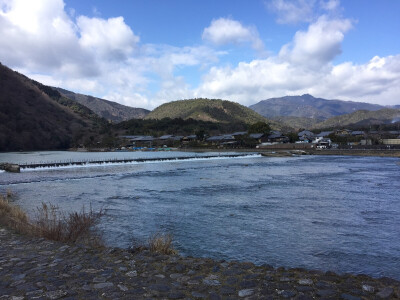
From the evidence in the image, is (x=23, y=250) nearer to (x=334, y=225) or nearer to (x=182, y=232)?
(x=182, y=232)

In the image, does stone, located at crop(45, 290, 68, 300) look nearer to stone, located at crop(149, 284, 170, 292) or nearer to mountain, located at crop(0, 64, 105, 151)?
stone, located at crop(149, 284, 170, 292)

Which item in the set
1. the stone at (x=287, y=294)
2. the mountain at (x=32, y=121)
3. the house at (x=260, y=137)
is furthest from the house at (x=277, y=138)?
the stone at (x=287, y=294)

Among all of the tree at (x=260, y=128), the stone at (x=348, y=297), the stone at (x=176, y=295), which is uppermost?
the tree at (x=260, y=128)

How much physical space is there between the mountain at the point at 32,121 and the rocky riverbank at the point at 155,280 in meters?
89.9

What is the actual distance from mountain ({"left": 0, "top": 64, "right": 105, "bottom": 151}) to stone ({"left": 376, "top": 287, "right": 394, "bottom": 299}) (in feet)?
306

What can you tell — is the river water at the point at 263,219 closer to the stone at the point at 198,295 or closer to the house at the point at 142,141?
the stone at the point at 198,295

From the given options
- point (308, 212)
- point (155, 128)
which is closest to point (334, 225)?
point (308, 212)

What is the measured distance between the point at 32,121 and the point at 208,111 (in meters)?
74.7

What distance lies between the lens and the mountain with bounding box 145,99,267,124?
134625mm

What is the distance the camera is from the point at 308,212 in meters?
11.0

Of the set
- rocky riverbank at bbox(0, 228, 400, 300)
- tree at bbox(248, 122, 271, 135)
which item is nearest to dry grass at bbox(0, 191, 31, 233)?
rocky riverbank at bbox(0, 228, 400, 300)

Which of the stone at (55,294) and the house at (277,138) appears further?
the house at (277,138)

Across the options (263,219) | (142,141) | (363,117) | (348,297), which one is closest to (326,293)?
(348,297)

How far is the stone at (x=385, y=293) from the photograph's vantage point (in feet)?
11.2
